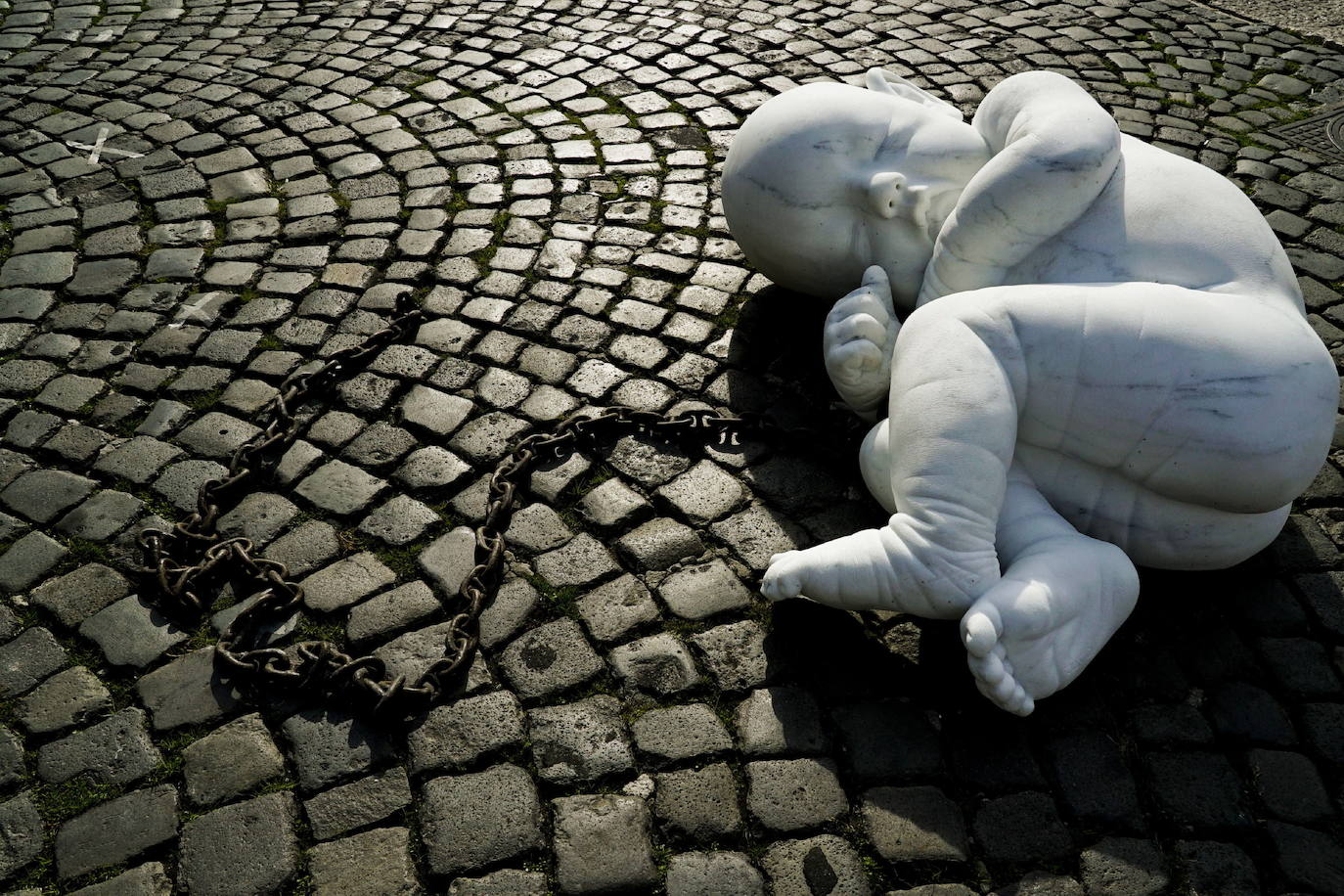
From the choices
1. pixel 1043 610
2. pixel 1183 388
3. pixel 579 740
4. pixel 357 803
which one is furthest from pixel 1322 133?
pixel 357 803

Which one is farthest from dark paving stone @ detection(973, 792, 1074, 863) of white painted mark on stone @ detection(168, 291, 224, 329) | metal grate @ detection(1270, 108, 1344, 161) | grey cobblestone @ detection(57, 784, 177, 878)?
metal grate @ detection(1270, 108, 1344, 161)

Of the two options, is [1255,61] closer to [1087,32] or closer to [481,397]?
[1087,32]

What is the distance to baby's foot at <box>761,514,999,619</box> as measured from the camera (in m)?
2.68

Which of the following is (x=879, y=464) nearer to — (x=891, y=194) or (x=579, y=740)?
(x=891, y=194)

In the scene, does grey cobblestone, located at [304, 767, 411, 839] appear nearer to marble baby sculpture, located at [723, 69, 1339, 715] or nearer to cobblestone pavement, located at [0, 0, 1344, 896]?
cobblestone pavement, located at [0, 0, 1344, 896]

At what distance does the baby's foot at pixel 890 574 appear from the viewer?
2682mm

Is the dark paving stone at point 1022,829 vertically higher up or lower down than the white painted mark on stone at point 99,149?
lower down

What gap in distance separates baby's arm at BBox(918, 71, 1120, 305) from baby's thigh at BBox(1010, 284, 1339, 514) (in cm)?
29

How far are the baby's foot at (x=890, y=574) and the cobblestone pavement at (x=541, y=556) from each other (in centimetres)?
27

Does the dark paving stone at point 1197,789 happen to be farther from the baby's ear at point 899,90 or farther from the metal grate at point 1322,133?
the metal grate at point 1322,133

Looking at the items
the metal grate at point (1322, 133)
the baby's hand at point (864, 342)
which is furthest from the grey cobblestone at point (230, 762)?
the metal grate at point (1322, 133)

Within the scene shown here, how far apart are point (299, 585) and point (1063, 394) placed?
96.2 inches

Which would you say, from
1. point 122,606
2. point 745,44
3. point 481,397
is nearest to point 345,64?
point 745,44

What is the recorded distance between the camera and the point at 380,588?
3303mm
